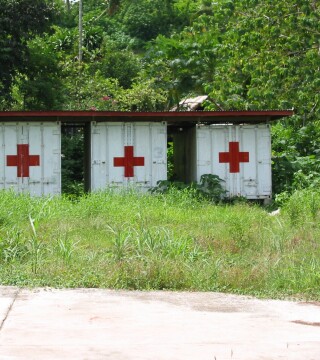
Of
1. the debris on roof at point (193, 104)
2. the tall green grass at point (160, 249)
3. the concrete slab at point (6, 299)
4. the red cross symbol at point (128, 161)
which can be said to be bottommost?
the concrete slab at point (6, 299)

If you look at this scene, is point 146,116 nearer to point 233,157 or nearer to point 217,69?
point 233,157

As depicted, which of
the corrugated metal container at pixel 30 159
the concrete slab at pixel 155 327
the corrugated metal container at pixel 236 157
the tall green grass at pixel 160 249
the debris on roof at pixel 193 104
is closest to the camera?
the concrete slab at pixel 155 327

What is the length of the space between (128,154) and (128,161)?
18 cm

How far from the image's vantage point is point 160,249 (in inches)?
379

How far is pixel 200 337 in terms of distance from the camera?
6.45 metres

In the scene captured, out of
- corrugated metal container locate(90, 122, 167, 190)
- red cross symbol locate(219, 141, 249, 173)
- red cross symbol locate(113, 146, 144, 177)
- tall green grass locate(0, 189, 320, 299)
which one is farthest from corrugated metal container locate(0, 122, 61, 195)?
red cross symbol locate(219, 141, 249, 173)

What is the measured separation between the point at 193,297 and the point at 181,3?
3786 cm

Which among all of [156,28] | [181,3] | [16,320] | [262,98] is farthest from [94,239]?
[156,28]

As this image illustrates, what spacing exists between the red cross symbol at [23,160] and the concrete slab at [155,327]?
1041cm

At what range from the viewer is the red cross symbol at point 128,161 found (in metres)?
18.8

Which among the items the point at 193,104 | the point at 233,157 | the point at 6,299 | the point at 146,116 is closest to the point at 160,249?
the point at 6,299

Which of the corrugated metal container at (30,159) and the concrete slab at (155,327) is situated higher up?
the corrugated metal container at (30,159)

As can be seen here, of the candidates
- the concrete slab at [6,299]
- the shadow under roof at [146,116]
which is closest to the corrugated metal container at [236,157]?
the shadow under roof at [146,116]

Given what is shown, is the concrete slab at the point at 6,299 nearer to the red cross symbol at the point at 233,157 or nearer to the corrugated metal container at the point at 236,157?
the corrugated metal container at the point at 236,157
